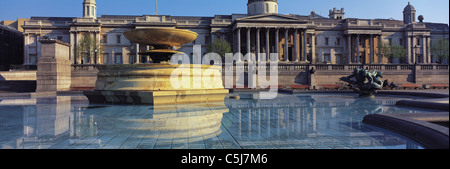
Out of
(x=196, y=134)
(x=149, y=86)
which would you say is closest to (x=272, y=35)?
(x=149, y=86)

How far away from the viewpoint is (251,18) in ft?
201

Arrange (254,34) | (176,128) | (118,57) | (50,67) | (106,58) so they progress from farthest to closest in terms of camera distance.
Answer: (106,58), (118,57), (254,34), (50,67), (176,128)

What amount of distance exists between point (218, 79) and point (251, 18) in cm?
4780

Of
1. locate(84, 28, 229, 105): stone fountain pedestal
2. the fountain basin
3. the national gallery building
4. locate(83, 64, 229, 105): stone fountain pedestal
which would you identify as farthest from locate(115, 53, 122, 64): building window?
locate(83, 64, 229, 105): stone fountain pedestal

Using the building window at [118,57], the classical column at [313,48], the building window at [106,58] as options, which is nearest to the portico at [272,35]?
the classical column at [313,48]

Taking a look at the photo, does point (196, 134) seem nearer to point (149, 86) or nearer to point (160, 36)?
point (149, 86)

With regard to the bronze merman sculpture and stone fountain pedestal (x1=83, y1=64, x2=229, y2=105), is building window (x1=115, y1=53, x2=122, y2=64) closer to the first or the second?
stone fountain pedestal (x1=83, y1=64, x2=229, y2=105)

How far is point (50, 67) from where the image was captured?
2783cm

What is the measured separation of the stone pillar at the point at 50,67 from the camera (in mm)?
27359

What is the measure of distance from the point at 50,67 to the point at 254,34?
4626 cm

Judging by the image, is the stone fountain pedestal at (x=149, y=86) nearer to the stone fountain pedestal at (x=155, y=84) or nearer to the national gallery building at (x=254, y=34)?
the stone fountain pedestal at (x=155, y=84)

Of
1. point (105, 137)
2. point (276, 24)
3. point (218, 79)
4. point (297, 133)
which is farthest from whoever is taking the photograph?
point (276, 24)
